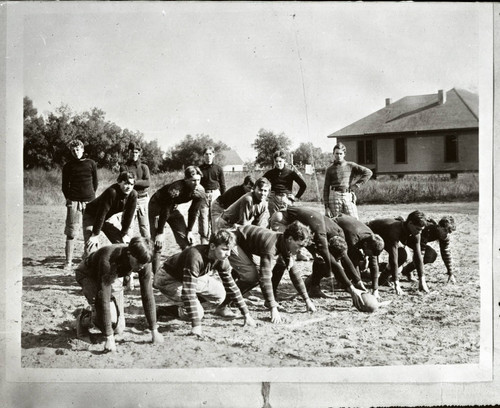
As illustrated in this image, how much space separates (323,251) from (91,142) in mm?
1867

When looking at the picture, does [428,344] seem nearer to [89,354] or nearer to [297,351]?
[297,351]

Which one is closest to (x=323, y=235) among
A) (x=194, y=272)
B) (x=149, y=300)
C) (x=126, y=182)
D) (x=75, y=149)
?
(x=194, y=272)

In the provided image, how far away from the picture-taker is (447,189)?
402cm

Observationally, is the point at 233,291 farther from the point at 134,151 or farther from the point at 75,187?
the point at 75,187

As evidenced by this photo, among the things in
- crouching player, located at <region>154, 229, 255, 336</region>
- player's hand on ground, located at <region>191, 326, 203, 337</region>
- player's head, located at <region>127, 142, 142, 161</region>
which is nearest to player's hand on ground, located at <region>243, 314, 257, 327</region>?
crouching player, located at <region>154, 229, 255, 336</region>

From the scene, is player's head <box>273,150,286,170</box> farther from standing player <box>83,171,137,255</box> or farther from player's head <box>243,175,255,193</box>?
standing player <box>83,171,137,255</box>

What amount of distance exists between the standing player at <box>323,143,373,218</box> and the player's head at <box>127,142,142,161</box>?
1395 mm

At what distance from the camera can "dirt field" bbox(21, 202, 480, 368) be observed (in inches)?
146

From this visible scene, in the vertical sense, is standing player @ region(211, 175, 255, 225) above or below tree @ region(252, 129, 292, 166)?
below

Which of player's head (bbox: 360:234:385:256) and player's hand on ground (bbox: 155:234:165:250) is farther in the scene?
player's head (bbox: 360:234:385:256)

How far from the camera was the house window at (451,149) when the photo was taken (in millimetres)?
3965

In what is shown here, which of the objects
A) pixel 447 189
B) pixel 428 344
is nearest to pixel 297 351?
pixel 428 344

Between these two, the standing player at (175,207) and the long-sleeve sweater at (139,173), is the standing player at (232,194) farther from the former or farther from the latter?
the long-sleeve sweater at (139,173)

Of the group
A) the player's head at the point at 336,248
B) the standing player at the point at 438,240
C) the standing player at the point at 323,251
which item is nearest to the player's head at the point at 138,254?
the standing player at the point at 323,251
